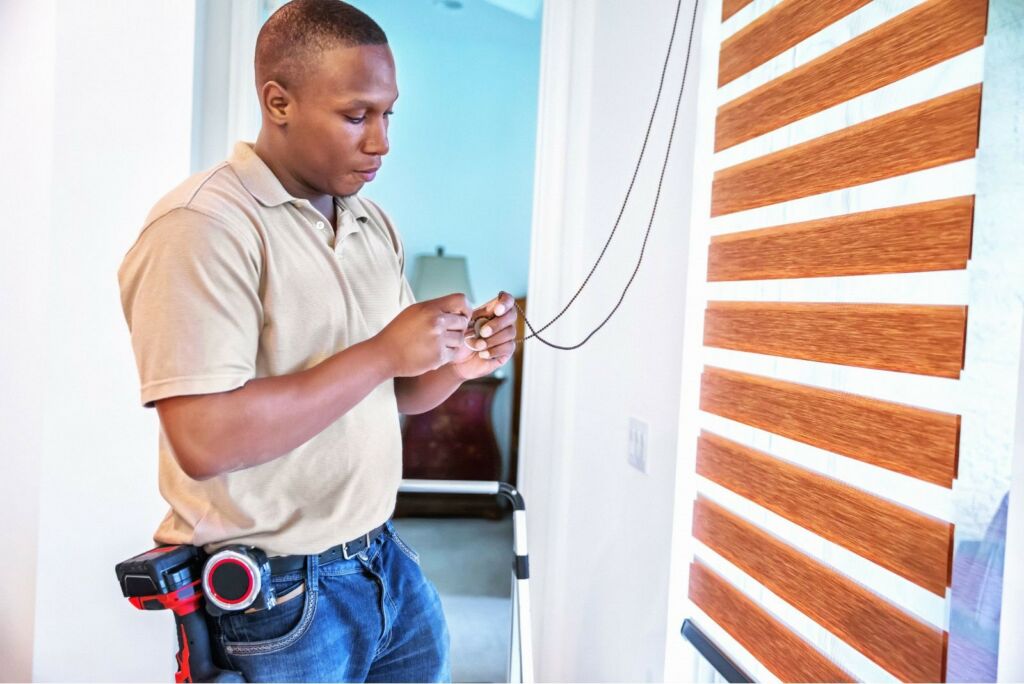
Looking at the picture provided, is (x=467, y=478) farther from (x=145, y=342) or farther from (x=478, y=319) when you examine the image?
(x=145, y=342)

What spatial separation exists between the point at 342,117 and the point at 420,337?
11.9 inches

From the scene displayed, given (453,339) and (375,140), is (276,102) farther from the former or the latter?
(453,339)

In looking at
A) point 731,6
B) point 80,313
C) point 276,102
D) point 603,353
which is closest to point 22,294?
point 80,313

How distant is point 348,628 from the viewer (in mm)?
1045

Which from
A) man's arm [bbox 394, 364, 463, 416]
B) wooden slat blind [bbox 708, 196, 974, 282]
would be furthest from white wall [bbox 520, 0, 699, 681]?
man's arm [bbox 394, 364, 463, 416]

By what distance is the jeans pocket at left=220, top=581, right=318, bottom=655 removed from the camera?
995 mm

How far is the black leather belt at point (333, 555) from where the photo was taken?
3.27 ft

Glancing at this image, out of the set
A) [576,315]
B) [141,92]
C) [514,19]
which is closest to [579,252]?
[576,315]

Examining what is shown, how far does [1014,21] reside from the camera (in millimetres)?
819

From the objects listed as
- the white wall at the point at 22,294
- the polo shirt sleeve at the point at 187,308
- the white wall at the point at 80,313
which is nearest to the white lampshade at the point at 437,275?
the white wall at the point at 80,313

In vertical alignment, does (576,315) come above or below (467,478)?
above

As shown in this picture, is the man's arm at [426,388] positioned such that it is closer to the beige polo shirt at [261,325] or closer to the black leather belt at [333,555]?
the beige polo shirt at [261,325]

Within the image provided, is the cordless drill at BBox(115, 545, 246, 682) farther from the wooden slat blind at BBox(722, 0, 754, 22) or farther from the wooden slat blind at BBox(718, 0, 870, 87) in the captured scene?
the wooden slat blind at BBox(722, 0, 754, 22)

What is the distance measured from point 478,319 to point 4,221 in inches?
57.8
